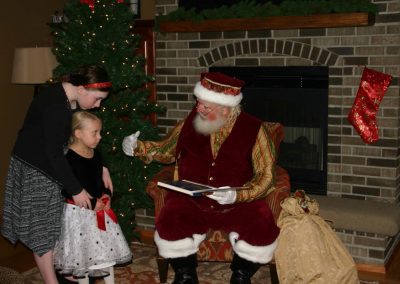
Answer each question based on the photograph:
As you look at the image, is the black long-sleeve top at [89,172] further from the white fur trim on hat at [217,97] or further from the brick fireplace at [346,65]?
the brick fireplace at [346,65]

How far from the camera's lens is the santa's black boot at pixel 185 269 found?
340 cm

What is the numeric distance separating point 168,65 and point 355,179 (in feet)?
6.51

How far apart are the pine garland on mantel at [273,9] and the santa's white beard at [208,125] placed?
3.98 feet

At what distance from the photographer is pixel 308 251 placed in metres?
3.42

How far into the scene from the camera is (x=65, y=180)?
2992 millimetres

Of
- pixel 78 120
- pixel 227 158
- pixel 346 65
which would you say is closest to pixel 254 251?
pixel 227 158

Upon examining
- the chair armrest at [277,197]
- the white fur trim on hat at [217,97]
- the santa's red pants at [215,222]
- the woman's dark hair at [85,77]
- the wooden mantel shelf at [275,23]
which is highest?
the wooden mantel shelf at [275,23]

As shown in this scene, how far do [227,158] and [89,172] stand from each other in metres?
0.95

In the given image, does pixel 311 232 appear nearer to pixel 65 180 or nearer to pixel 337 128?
pixel 337 128

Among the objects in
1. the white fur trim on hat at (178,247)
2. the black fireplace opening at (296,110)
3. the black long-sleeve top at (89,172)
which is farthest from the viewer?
the black fireplace opening at (296,110)

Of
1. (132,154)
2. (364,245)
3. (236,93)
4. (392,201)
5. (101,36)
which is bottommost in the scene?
(364,245)

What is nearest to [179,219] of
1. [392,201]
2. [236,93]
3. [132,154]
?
[132,154]

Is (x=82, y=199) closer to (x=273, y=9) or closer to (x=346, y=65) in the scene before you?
(x=273, y=9)

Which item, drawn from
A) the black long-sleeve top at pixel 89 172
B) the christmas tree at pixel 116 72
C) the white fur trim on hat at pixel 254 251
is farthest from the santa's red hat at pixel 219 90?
the white fur trim on hat at pixel 254 251
